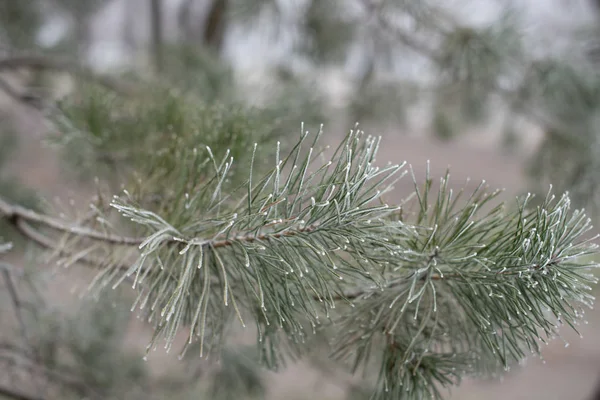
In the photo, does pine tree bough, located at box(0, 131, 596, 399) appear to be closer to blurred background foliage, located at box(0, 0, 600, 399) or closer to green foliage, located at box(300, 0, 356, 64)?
blurred background foliage, located at box(0, 0, 600, 399)

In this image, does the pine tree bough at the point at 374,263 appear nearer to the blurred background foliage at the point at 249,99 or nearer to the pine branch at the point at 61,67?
the blurred background foliage at the point at 249,99

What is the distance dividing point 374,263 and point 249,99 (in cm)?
59

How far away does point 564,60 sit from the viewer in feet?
2.81

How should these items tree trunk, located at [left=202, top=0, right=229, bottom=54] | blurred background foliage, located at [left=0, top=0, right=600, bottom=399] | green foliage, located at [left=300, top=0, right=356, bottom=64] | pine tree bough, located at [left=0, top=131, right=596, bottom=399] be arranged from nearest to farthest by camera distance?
pine tree bough, located at [left=0, top=131, right=596, bottom=399], blurred background foliage, located at [left=0, top=0, right=600, bottom=399], green foliage, located at [left=300, top=0, right=356, bottom=64], tree trunk, located at [left=202, top=0, right=229, bottom=54]

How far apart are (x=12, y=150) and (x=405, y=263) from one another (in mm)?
1477

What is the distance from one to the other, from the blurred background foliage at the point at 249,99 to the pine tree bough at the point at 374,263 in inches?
2.5

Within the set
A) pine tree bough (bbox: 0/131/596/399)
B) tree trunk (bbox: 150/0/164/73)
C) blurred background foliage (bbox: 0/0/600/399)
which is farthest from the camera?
tree trunk (bbox: 150/0/164/73)

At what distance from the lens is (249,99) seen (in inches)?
35.2

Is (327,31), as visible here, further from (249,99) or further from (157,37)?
(157,37)

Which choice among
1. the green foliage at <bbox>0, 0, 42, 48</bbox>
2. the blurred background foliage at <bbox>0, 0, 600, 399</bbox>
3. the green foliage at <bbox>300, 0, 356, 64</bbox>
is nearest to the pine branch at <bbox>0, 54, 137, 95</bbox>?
the blurred background foliage at <bbox>0, 0, 600, 399</bbox>

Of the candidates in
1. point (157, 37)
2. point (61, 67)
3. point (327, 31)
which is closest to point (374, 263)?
point (61, 67)

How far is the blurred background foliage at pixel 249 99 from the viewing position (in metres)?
0.59

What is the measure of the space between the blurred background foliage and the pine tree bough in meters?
0.06

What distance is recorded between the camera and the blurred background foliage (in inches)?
23.2
